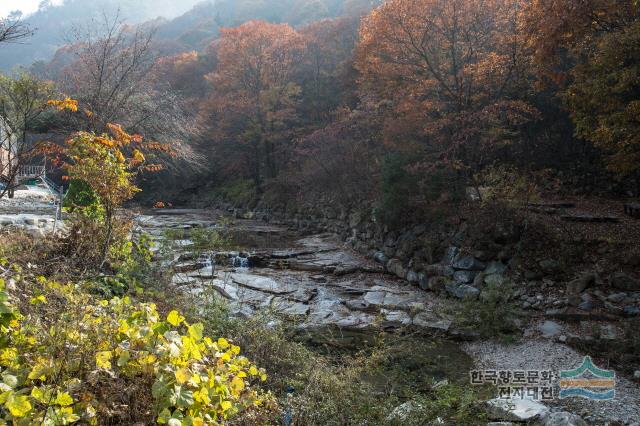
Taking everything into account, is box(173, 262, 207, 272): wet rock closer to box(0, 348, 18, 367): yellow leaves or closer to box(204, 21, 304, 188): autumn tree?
box(0, 348, 18, 367): yellow leaves

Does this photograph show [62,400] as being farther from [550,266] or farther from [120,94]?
[120,94]

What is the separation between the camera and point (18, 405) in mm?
1676

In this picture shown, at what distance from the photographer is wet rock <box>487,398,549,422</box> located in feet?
11.5

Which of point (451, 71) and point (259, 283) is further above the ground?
point (451, 71)

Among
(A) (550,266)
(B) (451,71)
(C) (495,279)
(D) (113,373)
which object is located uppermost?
(B) (451,71)

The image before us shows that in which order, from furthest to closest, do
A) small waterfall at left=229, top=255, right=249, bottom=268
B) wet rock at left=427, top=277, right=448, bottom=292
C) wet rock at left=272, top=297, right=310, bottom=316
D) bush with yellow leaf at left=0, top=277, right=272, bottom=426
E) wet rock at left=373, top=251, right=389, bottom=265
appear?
wet rock at left=373, top=251, right=389, bottom=265, small waterfall at left=229, top=255, right=249, bottom=268, wet rock at left=427, top=277, right=448, bottom=292, wet rock at left=272, top=297, right=310, bottom=316, bush with yellow leaf at left=0, top=277, right=272, bottom=426

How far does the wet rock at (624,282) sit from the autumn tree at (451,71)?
→ 12.3ft

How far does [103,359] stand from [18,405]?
0.42 metres

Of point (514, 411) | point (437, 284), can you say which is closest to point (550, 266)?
point (437, 284)

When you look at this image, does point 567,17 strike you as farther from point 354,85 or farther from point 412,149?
point 354,85

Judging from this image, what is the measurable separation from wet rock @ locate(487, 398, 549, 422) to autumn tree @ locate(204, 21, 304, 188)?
16942mm

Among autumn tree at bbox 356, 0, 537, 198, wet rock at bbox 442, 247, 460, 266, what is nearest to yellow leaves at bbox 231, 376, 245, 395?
wet rock at bbox 442, 247, 460, 266

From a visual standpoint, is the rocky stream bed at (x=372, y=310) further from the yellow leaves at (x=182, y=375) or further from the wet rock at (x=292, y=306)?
the yellow leaves at (x=182, y=375)

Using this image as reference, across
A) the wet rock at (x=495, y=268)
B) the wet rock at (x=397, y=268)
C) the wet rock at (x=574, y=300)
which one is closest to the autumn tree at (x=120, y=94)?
the wet rock at (x=397, y=268)
